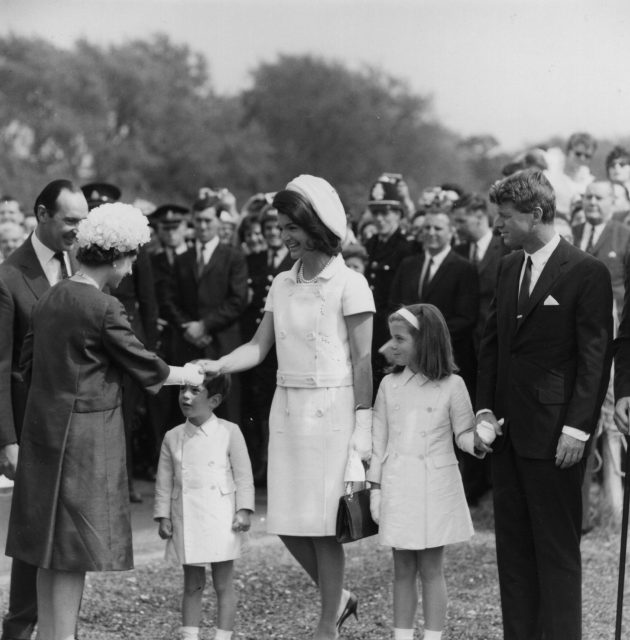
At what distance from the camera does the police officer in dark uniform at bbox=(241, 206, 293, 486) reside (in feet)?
33.0

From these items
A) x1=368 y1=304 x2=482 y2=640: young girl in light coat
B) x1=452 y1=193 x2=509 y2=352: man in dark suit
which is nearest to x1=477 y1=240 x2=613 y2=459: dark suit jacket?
x1=368 y1=304 x2=482 y2=640: young girl in light coat

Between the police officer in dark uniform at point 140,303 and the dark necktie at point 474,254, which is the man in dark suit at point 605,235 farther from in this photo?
the police officer in dark uniform at point 140,303

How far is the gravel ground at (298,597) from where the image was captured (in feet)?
20.8

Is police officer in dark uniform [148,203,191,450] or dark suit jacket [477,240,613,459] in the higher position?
police officer in dark uniform [148,203,191,450]

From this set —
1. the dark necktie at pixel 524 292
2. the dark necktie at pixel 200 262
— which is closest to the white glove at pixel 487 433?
the dark necktie at pixel 524 292

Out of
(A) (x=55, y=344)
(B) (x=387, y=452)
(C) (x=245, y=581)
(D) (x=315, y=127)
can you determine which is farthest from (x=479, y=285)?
(D) (x=315, y=127)

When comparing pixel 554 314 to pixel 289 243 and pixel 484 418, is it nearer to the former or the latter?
pixel 484 418

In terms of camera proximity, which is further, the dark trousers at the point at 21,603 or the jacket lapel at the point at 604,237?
the jacket lapel at the point at 604,237

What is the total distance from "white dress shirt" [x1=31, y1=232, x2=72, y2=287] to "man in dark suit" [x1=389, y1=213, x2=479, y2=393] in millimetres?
3477

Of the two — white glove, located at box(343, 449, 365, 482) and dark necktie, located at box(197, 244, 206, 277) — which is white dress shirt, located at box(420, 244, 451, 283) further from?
white glove, located at box(343, 449, 365, 482)

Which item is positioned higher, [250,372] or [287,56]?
[287,56]

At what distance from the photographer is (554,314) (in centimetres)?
524

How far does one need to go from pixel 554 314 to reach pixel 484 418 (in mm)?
576

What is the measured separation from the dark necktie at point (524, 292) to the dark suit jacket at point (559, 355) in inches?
1.5
